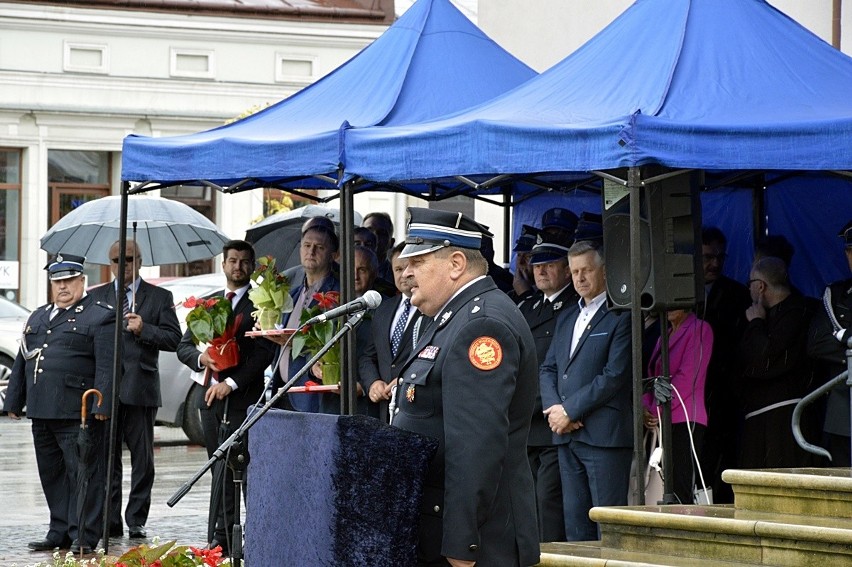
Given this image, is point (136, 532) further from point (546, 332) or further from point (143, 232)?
point (546, 332)

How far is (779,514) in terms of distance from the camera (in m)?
8.04

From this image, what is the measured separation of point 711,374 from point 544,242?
128cm

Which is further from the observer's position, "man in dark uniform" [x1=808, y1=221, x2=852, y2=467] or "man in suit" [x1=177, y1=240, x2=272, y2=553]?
"man in suit" [x1=177, y1=240, x2=272, y2=553]

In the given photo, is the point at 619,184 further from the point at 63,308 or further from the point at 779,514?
the point at 63,308

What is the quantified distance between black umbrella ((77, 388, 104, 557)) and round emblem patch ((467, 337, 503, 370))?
603 centimetres

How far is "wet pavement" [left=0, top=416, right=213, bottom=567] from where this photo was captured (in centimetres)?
1166

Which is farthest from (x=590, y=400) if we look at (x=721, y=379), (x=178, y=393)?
(x=178, y=393)

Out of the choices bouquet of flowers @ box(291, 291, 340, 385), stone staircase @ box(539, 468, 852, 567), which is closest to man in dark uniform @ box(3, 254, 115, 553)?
bouquet of flowers @ box(291, 291, 340, 385)

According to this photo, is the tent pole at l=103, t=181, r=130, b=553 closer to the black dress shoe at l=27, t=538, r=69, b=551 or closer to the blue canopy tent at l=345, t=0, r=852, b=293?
the black dress shoe at l=27, t=538, r=69, b=551

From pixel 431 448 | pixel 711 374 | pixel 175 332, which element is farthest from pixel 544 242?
pixel 431 448

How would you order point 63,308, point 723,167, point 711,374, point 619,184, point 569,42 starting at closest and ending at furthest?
point 723,167 → point 619,184 → point 711,374 → point 63,308 → point 569,42

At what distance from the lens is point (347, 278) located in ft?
31.2

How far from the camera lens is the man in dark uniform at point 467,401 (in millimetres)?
5590

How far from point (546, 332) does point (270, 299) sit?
6.36 feet
